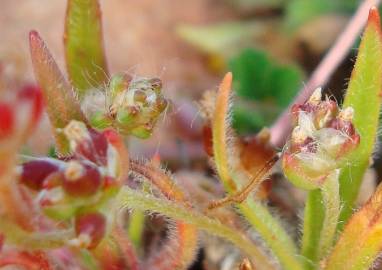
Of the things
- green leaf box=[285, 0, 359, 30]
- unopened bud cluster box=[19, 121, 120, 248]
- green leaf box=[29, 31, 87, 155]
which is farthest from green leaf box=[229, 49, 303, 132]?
unopened bud cluster box=[19, 121, 120, 248]

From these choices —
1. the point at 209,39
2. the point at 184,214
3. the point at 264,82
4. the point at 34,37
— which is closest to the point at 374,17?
the point at 184,214

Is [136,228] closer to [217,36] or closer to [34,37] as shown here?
[34,37]

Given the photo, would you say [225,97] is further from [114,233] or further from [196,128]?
[196,128]

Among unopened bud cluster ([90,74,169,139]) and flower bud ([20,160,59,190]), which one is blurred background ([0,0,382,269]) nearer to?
unopened bud cluster ([90,74,169,139])

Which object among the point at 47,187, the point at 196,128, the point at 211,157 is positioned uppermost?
the point at 47,187

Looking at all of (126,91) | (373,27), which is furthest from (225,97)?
(373,27)
